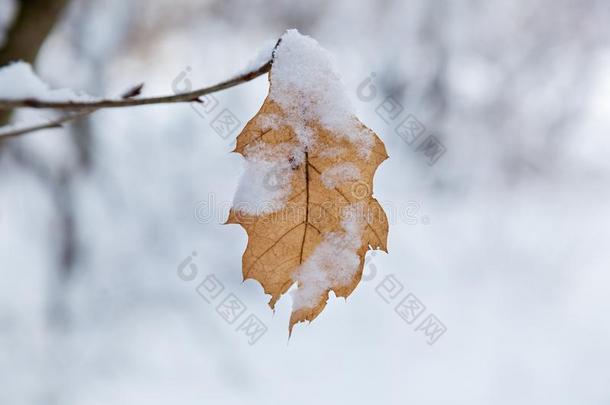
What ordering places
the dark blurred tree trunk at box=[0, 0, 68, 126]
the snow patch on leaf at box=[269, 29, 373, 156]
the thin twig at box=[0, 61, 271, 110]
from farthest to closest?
the dark blurred tree trunk at box=[0, 0, 68, 126]
the snow patch on leaf at box=[269, 29, 373, 156]
the thin twig at box=[0, 61, 271, 110]

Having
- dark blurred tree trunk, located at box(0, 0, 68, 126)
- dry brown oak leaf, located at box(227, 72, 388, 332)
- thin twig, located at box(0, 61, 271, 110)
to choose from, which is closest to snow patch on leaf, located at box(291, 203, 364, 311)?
dry brown oak leaf, located at box(227, 72, 388, 332)

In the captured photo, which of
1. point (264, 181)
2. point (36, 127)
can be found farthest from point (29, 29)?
point (264, 181)

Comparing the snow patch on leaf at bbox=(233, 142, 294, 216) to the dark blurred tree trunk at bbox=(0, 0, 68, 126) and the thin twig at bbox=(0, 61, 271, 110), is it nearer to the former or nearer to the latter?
the thin twig at bbox=(0, 61, 271, 110)

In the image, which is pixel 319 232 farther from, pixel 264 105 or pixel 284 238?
pixel 264 105

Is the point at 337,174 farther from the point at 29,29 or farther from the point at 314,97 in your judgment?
the point at 29,29

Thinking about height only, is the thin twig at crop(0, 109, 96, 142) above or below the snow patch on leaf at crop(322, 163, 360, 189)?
above

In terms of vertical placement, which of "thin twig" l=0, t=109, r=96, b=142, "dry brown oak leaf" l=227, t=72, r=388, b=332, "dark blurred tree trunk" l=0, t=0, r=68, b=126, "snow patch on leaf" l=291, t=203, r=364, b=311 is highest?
"dark blurred tree trunk" l=0, t=0, r=68, b=126

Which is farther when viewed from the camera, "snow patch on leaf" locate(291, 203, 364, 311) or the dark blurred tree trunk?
the dark blurred tree trunk
